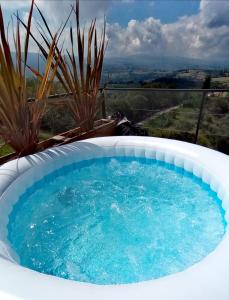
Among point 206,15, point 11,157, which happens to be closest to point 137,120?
point 11,157

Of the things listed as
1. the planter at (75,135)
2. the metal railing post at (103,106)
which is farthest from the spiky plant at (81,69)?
the metal railing post at (103,106)

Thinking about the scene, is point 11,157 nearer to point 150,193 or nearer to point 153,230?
point 150,193

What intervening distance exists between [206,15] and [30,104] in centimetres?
2403

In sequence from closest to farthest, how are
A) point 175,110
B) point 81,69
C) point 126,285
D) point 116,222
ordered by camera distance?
point 126,285 < point 116,222 < point 81,69 < point 175,110

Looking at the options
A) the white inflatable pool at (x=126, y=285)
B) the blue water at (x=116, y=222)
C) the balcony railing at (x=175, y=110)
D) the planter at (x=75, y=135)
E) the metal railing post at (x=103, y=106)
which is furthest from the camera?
the metal railing post at (x=103, y=106)

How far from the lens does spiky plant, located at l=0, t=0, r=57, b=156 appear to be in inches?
88.9

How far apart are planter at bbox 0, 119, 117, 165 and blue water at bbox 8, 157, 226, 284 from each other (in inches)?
23.5

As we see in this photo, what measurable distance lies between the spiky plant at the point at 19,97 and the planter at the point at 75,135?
0.84 ft

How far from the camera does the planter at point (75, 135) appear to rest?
3.20 m

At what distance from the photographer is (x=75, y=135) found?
377 cm

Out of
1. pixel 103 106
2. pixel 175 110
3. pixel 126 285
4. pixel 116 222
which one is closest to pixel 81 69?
pixel 103 106

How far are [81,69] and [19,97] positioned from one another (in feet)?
3.68

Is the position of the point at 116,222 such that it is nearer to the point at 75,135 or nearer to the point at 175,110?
the point at 75,135

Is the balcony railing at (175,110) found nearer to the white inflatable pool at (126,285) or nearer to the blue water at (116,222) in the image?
the white inflatable pool at (126,285)
